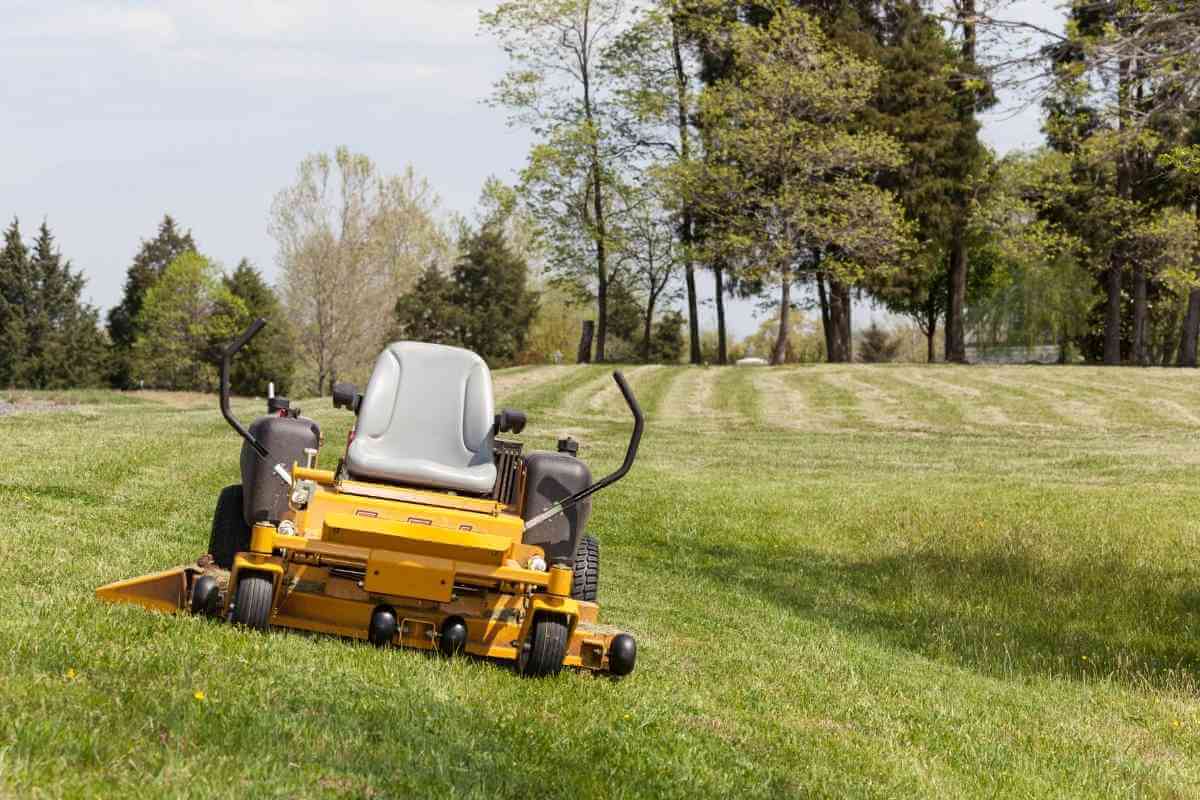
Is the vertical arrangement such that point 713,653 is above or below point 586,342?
below

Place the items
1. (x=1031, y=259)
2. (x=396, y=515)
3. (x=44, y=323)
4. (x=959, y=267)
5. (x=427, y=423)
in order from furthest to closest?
(x=44, y=323)
(x=959, y=267)
(x=1031, y=259)
(x=427, y=423)
(x=396, y=515)

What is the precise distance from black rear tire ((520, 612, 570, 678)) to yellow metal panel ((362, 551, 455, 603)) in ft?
1.54

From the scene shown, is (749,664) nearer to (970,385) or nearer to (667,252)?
(970,385)

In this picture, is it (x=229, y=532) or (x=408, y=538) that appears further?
(x=229, y=532)

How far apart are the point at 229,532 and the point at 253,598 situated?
149 centimetres

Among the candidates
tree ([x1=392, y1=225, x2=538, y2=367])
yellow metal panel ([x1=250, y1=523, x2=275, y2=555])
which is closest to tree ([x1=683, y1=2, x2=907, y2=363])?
tree ([x1=392, y1=225, x2=538, y2=367])

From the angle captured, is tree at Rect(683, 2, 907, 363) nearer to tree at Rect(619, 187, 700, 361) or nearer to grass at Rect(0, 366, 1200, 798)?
tree at Rect(619, 187, 700, 361)

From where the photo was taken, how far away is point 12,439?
17.8 metres

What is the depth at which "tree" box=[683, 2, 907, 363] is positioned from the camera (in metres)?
43.6

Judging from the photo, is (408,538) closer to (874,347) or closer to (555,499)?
(555,499)

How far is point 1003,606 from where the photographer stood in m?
12.3

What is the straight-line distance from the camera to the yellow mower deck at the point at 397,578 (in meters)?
6.60

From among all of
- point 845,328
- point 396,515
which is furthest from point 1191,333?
point 396,515

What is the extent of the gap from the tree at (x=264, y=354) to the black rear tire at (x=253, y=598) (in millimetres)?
54075
